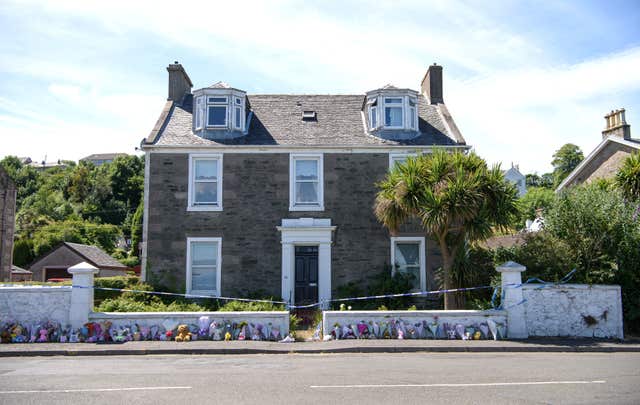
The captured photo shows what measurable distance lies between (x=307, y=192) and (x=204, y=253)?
4.19 m

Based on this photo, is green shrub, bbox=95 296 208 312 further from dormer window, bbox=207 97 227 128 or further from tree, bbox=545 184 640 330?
tree, bbox=545 184 640 330

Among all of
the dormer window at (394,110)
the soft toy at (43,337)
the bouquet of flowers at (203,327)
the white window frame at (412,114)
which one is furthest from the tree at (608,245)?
the soft toy at (43,337)

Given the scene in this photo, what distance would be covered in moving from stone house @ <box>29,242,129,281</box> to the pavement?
29.9 m

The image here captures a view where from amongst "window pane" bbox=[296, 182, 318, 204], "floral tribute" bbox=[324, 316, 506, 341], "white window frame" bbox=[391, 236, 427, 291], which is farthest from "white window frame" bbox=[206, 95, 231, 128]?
"floral tribute" bbox=[324, 316, 506, 341]

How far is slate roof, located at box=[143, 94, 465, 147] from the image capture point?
2036 cm

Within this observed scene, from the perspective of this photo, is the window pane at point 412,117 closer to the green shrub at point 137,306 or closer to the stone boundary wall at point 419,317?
the stone boundary wall at point 419,317

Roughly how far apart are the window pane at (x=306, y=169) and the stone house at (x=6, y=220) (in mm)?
17699

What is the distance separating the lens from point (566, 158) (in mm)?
69812

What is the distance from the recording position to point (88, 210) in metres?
69.3

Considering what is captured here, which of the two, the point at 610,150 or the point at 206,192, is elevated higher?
the point at 610,150

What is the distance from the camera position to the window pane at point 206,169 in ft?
65.9

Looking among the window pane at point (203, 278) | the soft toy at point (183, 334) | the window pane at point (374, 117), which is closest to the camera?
the soft toy at point (183, 334)

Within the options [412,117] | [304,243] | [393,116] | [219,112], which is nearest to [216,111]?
[219,112]

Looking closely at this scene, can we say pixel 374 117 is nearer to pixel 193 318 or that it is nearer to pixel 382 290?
pixel 382 290
